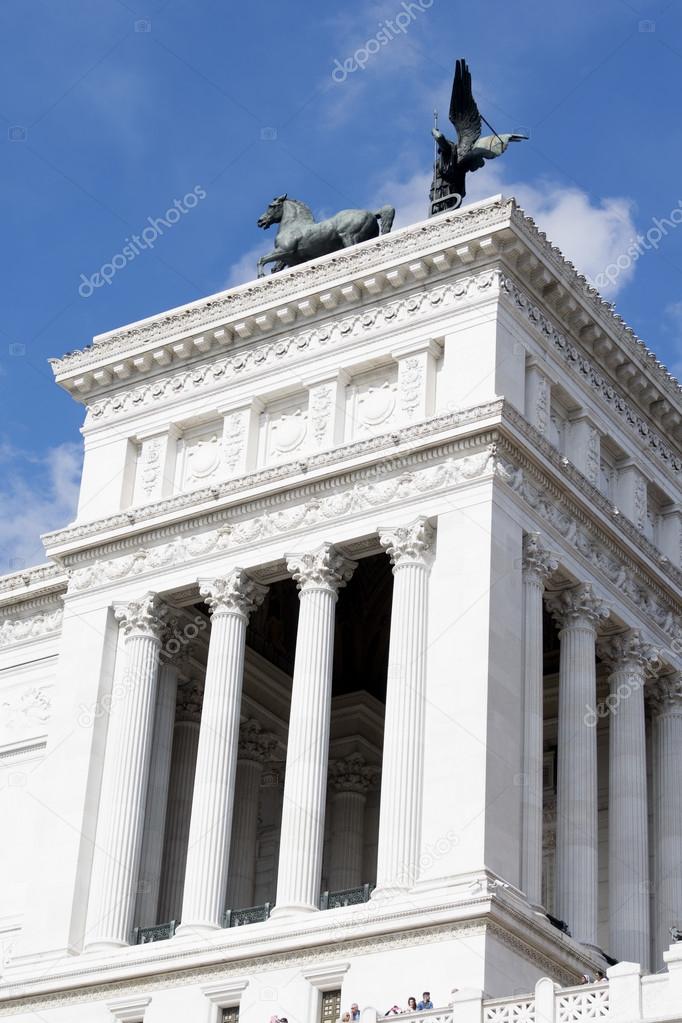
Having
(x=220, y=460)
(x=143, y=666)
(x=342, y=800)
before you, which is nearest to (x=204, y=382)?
(x=220, y=460)

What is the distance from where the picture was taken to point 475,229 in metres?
49.8

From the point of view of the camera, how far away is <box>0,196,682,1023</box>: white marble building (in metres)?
44.2

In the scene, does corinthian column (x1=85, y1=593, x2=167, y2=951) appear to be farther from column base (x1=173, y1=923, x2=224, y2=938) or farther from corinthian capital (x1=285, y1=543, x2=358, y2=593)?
corinthian capital (x1=285, y1=543, x2=358, y2=593)

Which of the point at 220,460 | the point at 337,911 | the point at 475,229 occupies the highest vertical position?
the point at 475,229

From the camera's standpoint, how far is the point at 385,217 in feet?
180

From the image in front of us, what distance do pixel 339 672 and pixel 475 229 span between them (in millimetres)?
15540

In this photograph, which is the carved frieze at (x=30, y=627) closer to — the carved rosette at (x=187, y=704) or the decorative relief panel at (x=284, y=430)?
the carved rosette at (x=187, y=704)

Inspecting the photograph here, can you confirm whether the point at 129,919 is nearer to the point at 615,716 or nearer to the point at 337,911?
the point at 337,911

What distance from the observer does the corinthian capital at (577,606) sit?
1961 inches

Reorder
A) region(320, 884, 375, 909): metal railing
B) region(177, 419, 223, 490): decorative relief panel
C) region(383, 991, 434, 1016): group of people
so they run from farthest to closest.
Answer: region(177, 419, 223, 490): decorative relief panel < region(320, 884, 375, 909): metal railing < region(383, 991, 434, 1016): group of people

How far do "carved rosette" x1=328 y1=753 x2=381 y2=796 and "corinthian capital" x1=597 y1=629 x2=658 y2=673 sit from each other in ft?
29.8

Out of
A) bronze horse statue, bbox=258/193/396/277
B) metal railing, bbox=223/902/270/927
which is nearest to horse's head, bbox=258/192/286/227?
bronze horse statue, bbox=258/193/396/277

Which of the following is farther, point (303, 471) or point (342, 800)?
point (342, 800)

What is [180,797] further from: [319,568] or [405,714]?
[405,714]
